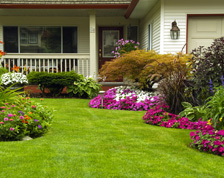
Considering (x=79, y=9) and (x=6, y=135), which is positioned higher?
(x=79, y=9)

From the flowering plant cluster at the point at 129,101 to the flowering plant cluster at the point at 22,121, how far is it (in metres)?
3.23

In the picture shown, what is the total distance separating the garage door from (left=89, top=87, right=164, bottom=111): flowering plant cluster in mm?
3006

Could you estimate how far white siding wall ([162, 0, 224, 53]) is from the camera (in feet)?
34.7

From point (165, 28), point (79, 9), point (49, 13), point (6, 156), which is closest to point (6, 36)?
point (49, 13)

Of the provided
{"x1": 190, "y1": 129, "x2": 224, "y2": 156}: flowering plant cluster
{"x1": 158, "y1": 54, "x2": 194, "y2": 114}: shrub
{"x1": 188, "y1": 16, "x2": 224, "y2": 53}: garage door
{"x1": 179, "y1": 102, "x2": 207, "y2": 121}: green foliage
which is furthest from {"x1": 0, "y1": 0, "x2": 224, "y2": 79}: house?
{"x1": 190, "y1": 129, "x2": 224, "y2": 156}: flowering plant cluster

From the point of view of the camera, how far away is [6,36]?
13.9 metres

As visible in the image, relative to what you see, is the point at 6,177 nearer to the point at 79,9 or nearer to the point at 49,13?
the point at 79,9

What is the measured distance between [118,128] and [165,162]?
195 centimetres

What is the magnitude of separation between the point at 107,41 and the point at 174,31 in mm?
4497

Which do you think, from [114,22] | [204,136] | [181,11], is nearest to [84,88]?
[181,11]

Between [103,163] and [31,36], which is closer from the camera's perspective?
[103,163]

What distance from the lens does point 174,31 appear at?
10.4 metres

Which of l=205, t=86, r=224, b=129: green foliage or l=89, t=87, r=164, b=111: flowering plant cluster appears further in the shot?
l=89, t=87, r=164, b=111: flowering plant cluster

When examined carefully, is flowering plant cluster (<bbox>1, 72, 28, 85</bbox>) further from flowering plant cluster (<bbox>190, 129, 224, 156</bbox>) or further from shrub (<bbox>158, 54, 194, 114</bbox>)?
flowering plant cluster (<bbox>190, 129, 224, 156</bbox>)
